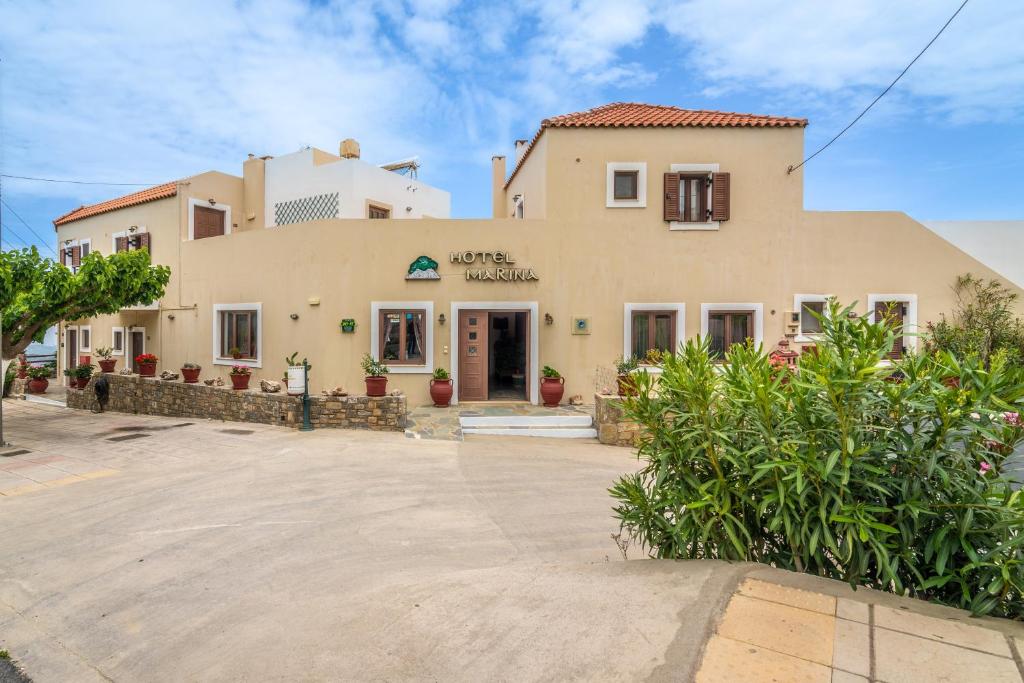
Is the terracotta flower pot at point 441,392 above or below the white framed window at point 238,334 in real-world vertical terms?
below

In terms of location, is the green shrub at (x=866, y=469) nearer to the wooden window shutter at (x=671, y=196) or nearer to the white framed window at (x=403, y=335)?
the white framed window at (x=403, y=335)

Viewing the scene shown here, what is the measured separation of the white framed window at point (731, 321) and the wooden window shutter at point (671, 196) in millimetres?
2352

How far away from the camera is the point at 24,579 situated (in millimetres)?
4848

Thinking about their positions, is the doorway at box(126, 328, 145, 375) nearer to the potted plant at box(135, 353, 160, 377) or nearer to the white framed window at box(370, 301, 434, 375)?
the potted plant at box(135, 353, 160, 377)

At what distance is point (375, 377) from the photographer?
38.8 feet

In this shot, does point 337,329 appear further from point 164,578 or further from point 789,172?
point 789,172

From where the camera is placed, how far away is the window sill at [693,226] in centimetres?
1341

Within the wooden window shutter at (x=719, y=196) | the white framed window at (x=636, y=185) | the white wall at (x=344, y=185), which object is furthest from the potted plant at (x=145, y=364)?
the wooden window shutter at (x=719, y=196)

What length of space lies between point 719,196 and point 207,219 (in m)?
16.4

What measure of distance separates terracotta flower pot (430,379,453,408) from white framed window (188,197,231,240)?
10.2 m

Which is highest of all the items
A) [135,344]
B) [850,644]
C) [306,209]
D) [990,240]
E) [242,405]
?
[306,209]

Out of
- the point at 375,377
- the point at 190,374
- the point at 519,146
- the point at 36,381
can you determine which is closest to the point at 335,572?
the point at 375,377

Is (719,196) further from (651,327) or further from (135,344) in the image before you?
(135,344)

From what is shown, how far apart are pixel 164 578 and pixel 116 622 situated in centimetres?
69
